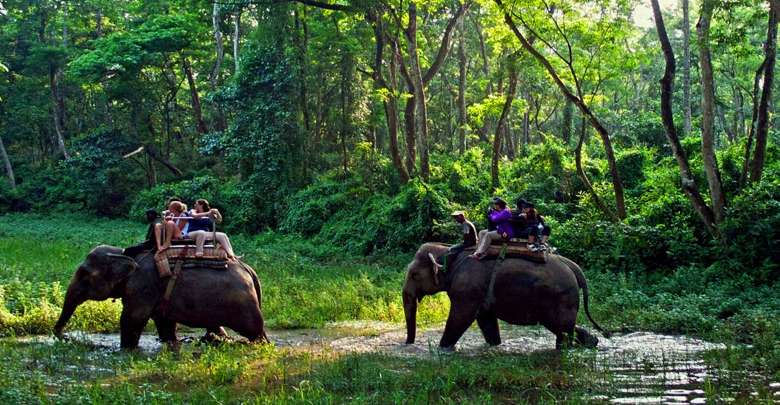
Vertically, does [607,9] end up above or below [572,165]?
above

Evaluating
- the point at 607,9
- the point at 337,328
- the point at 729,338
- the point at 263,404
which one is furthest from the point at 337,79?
the point at 263,404

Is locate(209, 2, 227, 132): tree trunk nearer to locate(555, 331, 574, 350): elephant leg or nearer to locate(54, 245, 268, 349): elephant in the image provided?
locate(54, 245, 268, 349): elephant

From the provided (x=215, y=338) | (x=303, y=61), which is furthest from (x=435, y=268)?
(x=303, y=61)

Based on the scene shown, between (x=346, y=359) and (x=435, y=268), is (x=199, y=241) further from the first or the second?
(x=435, y=268)

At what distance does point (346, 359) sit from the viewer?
932 cm

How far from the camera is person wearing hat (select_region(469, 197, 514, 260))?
1098cm

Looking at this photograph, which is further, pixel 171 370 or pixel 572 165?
pixel 572 165

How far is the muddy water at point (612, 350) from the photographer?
7816mm

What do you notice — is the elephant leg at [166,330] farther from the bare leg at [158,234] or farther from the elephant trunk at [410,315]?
the elephant trunk at [410,315]

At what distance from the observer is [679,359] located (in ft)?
31.4

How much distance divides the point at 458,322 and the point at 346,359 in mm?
2129

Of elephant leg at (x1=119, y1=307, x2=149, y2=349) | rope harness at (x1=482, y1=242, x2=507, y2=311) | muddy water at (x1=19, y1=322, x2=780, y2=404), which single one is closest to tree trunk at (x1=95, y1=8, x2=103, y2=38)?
muddy water at (x1=19, y1=322, x2=780, y2=404)

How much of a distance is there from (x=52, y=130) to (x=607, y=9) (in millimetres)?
37295

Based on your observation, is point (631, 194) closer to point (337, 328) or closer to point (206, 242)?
point (337, 328)
